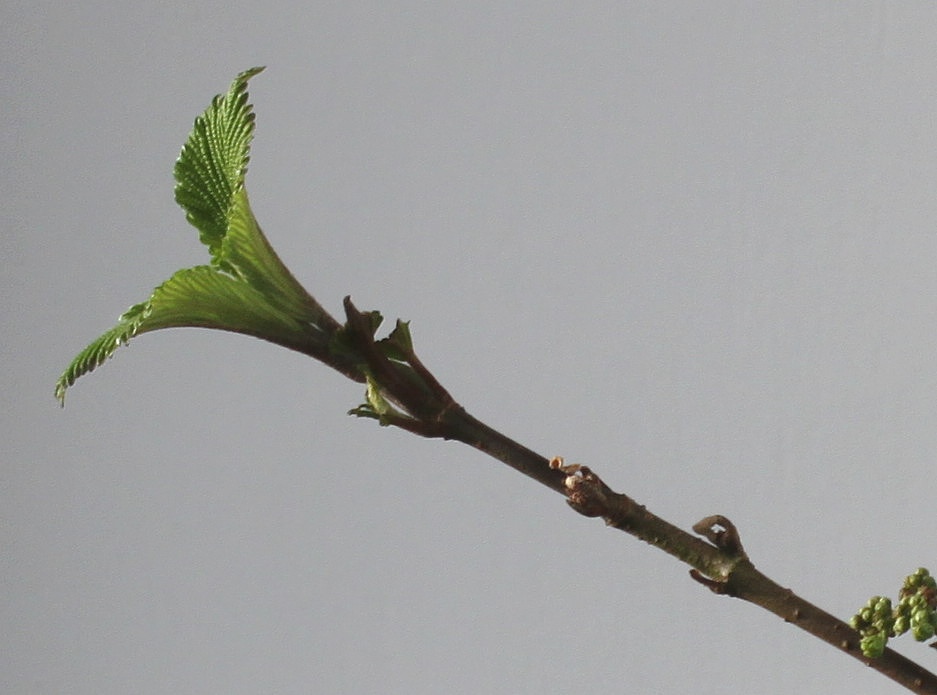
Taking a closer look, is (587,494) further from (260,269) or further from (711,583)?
(260,269)

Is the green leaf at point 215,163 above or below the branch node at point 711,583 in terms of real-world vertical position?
above

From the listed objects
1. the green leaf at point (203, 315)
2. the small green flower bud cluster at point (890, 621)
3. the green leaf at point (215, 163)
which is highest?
the green leaf at point (215, 163)

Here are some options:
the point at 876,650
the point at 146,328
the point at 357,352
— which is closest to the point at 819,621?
the point at 876,650

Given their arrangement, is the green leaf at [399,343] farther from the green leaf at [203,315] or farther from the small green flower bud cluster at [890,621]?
the small green flower bud cluster at [890,621]

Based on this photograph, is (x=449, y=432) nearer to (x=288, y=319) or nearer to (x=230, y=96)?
(x=288, y=319)

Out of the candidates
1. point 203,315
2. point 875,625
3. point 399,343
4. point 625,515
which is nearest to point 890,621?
point 875,625

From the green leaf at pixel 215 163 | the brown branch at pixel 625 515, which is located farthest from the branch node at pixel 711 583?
the green leaf at pixel 215 163

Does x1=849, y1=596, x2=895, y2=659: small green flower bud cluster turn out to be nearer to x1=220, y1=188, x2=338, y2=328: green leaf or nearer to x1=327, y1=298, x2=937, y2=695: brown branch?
x1=327, y1=298, x2=937, y2=695: brown branch
